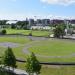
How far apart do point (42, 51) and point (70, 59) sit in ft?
37.8

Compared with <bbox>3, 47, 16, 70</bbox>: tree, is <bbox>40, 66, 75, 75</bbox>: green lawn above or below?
below

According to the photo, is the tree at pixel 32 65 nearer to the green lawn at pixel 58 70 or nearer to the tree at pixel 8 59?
the tree at pixel 8 59

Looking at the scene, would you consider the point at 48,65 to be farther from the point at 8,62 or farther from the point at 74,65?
the point at 8,62

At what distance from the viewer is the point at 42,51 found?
2464 inches

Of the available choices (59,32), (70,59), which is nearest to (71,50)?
(70,59)

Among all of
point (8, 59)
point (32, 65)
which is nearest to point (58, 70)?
point (32, 65)

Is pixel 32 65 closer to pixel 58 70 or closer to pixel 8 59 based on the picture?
pixel 8 59

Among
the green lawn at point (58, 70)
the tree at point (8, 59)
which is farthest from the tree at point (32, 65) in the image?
the green lawn at point (58, 70)

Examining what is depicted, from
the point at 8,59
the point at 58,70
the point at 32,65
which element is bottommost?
the point at 58,70

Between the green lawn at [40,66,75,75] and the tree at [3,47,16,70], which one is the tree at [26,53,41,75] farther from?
→ the green lawn at [40,66,75,75]

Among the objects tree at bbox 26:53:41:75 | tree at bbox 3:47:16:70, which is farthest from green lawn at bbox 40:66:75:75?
tree at bbox 3:47:16:70

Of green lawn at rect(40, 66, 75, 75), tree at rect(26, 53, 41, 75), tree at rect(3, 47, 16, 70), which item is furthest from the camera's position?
green lawn at rect(40, 66, 75, 75)

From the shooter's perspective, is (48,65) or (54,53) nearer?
(48,65)

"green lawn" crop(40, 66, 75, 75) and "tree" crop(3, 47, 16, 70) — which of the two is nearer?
"tree" crop(3, 47, 16, 70)
